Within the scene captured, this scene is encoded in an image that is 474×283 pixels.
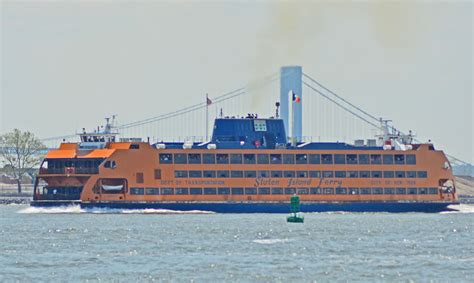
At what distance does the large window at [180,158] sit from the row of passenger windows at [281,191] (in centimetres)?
195

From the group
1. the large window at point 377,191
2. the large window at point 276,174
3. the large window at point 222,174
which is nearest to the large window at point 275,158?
the large window at point 276,174

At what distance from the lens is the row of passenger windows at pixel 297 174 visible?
102m

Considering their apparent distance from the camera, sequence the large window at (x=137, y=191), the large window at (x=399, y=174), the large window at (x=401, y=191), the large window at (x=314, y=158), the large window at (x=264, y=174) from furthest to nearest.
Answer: the large window at (x=399, y=174)
the large window at (x=401, y=191)
the large window at (x=314, y=158)
the large window at (x=264, y=174)
the large window at (x=137, y=191)

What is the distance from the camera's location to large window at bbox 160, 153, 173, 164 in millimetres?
101500

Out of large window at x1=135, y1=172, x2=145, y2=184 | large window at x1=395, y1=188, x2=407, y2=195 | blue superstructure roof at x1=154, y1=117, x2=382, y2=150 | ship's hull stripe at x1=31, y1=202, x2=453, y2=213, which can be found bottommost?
ship's hull stripe at x1=31, y1=202, x2=453, y2=213

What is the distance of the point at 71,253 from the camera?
208 ft

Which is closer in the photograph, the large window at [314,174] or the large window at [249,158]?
the large window at [249,158]

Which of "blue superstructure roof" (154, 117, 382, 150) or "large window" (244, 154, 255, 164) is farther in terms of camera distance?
"blue superstructure roof" (154, 117, 382, 150)

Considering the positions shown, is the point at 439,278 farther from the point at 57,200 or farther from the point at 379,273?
the point at 57,200

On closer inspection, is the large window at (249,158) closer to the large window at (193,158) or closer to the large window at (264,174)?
the large window at (264,174)

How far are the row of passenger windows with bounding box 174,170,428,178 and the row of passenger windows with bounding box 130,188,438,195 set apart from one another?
0.94m

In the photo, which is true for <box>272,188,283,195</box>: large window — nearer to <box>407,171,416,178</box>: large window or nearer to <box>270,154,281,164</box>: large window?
<box>270,154,281,164</box>: large window

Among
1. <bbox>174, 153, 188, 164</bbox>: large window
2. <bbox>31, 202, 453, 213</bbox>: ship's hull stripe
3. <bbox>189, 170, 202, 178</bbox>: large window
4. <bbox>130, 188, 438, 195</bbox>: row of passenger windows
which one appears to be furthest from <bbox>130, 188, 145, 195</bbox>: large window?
<bbox>189, 170, 202, 178</bbox>: large window

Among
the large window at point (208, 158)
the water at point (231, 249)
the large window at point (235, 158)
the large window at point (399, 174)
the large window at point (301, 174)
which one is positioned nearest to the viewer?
the water at point (231, 249)
